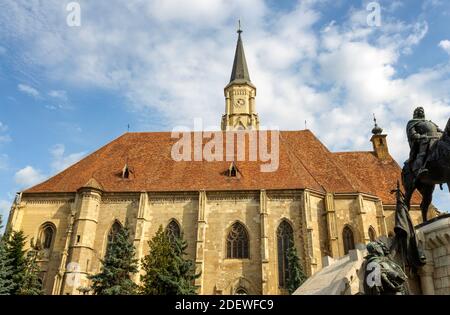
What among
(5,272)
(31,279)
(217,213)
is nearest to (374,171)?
(217,213)

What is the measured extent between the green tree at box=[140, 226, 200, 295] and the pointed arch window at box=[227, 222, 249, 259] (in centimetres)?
443

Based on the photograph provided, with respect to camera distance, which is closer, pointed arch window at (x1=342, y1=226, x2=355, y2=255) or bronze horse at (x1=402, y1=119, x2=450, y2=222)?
bronze horse at (x1=402, y1=119, x2=450, y2=222)

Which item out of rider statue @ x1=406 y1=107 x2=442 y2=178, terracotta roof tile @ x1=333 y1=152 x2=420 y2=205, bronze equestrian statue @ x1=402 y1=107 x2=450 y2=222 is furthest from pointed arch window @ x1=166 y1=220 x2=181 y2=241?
rider statue @ x1=406 y1=107 x2=442 y2=178

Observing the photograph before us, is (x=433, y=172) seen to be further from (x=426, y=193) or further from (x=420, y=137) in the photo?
(x=420, y=137)

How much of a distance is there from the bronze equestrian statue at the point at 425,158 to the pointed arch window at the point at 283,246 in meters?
13.4

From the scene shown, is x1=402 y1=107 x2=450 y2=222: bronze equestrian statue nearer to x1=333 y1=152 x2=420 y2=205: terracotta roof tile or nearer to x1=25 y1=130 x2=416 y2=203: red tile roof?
x1=25 y1=130 x2=416 y2=203: red tile roof

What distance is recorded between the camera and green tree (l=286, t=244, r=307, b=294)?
63.1 ft

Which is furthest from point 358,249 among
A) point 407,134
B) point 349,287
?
point 407,134

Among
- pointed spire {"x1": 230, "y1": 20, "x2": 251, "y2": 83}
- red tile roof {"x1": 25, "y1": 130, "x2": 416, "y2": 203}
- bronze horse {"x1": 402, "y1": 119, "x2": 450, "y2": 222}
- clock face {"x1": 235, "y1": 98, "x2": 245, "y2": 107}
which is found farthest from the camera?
pointed spire {"x1": 230, "y1": 20, "x2": 251, "y2": 83}

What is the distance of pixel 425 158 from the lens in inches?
329

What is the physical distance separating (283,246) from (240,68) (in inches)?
1099

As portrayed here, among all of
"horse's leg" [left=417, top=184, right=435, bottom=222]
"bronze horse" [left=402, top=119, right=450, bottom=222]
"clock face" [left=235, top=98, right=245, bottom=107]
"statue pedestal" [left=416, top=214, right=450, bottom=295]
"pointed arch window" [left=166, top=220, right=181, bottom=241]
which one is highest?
"clock face" [left=235, top=98, right=245, bottom=107]
